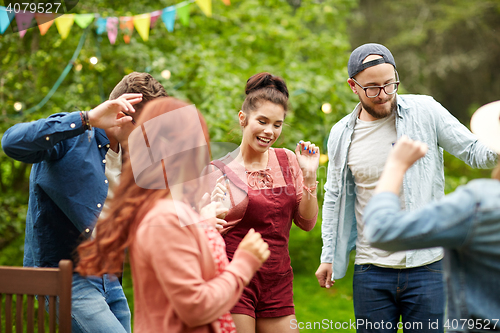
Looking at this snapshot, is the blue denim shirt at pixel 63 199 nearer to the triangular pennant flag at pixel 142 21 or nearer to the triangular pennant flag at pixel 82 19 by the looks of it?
the triangular pennant flag at pixel 82 19

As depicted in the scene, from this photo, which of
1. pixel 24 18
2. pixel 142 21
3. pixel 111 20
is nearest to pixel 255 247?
pixel 24 18

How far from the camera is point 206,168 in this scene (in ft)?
4.86

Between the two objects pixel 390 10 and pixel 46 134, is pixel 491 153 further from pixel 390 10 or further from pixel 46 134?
pixel 390 10

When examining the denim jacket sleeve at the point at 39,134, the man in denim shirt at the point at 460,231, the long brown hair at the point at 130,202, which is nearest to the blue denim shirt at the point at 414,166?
the man in denim shirt at the point at 460,231

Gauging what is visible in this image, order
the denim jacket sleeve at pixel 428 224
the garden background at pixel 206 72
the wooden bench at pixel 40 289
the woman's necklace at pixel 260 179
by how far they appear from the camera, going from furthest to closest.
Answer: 1. the garden background at pixel 206 72
2. the woman's necklace at pixel 260 179
3. the wooden bench at pixel 40 289
4. the denim jacket sleeve at pixel 428 224

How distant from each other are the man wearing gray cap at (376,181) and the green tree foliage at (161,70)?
6.76ft

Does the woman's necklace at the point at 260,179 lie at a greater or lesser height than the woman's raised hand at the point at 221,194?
greater

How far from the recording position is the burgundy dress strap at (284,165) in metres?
2.21

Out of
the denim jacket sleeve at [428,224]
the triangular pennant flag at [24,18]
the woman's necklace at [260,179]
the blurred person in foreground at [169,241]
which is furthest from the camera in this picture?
the triangular pennant flag at [24,18]

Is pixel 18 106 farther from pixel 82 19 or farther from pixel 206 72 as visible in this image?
pixel 206 72

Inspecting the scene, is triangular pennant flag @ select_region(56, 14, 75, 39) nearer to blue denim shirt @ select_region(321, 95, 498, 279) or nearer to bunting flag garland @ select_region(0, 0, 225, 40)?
bunting flag garland @ select_region(0, 0, 225, 40)

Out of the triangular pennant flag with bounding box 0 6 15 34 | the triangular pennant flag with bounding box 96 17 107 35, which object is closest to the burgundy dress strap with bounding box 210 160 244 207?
the triangular pennant flag with bounding box 0 6 15 34

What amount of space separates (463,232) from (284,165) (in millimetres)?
1205

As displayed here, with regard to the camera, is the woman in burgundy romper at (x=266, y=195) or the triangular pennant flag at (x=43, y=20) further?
the triangular pennant flag at (x=43, y=20)
